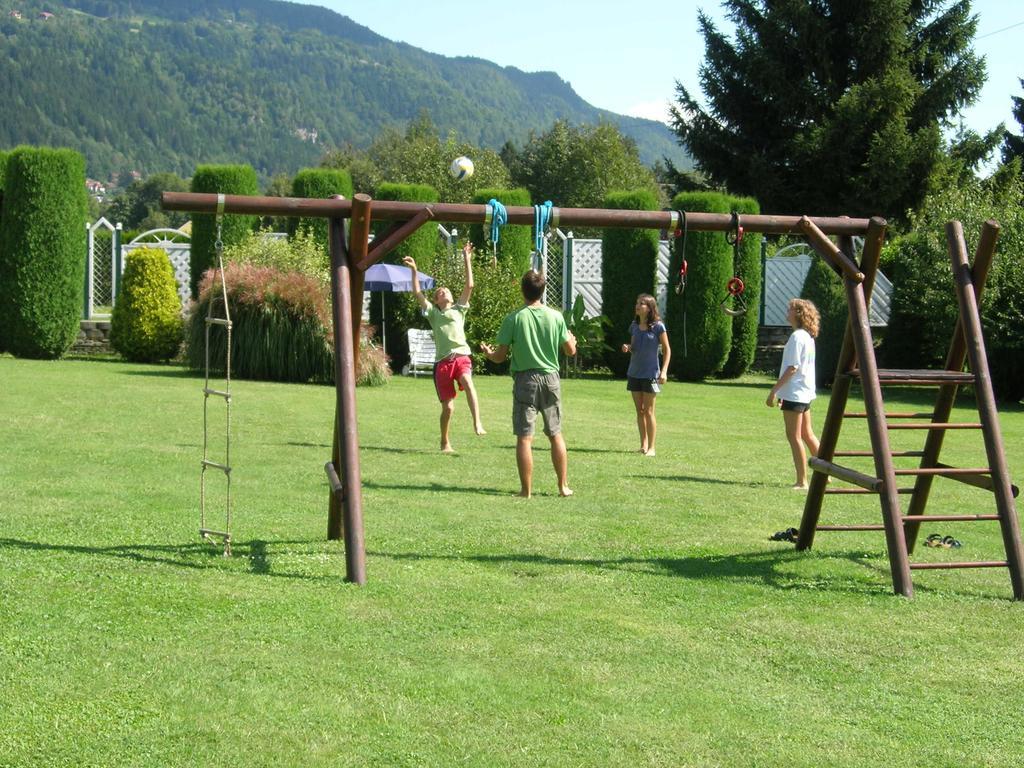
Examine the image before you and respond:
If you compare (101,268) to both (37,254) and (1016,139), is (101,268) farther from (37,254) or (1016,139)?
(1016,139)

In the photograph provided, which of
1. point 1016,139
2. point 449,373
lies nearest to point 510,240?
point 449,373

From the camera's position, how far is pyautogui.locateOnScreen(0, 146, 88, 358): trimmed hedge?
22.4 m

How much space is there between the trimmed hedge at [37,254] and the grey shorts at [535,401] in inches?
597

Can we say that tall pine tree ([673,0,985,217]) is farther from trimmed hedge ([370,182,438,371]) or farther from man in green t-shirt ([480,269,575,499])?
man in green t-shirt ([480,269,575,499])

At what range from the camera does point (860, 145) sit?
118 ft

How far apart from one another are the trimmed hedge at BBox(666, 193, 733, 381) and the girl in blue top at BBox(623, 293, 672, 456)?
11758mm

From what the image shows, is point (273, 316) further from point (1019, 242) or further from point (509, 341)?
point (1019, 242)

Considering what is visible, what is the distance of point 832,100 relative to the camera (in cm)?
3681

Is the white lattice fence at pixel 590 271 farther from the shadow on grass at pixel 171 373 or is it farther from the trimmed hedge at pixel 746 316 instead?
the shadow on grass at pixel 171 373

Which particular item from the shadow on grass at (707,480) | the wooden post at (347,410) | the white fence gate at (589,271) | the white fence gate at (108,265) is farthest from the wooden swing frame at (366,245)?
the white fence gate at (589,271)

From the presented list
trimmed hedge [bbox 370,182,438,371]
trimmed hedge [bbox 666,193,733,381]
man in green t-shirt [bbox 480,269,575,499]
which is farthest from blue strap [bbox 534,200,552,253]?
trimmed hedge [bbox 666,193,733,381]

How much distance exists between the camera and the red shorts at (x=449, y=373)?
41.8 feet

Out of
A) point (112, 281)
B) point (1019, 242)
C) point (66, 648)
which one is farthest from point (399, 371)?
point (66, 648)

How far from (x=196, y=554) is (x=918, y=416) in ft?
14.6
